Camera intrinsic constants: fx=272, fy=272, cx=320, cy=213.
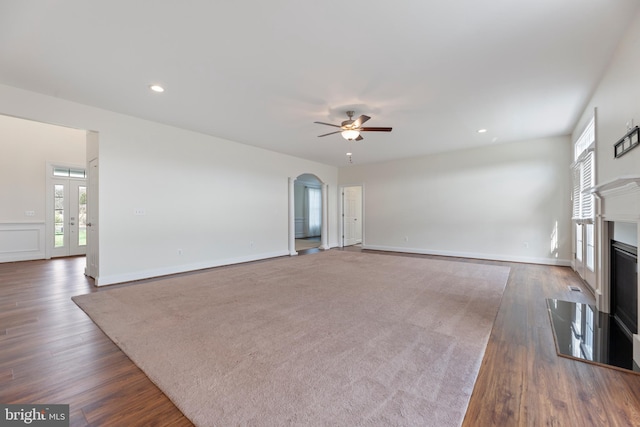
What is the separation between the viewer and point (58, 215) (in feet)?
22.3

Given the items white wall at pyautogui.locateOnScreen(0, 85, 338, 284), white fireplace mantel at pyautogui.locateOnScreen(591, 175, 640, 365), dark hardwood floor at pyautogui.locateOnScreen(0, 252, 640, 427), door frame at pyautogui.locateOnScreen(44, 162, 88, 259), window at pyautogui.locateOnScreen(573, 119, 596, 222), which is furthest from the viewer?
door frame at pyautogui.locateOnScreen(44, 162, 88, 259)

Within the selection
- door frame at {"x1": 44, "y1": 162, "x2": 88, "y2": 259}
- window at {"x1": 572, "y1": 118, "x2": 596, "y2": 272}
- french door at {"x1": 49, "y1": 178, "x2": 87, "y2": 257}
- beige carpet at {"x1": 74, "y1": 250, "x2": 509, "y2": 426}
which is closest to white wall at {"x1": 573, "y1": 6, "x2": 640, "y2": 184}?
window at {"x1": 572, "y1": 118, "x2": 596, "y2": 272}

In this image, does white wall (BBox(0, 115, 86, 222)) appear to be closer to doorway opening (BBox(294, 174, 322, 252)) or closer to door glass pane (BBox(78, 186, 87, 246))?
door glass pane (BBox(78, 186, 87, 246))

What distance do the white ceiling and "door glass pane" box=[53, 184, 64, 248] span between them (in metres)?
4.32

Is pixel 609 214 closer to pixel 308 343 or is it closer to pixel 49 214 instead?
pixel 308 343

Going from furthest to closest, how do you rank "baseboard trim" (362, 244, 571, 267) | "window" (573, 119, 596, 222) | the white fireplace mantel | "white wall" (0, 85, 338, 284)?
"baseboard trim" (362, 244, 571, 267) → "white wall" (0, 85, 338, 284) → "window" (573, 119, 596, 222) → the white fireplace mantel

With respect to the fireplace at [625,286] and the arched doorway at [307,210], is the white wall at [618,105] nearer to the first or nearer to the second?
the fireplace at [625,286]

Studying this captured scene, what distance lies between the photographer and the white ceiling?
2166mm

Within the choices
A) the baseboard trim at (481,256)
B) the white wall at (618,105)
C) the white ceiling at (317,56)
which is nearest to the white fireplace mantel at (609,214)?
the white wall at (618,105)

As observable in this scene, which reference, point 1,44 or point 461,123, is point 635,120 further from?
point 1,44

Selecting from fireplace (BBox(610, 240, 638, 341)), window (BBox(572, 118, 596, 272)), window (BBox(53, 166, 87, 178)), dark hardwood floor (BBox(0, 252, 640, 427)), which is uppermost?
window (BBox(53, 166, 87, 178))

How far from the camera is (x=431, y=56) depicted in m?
2.76

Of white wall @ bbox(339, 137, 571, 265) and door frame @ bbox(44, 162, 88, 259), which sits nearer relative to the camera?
white wall @ bbox(339, 137, 571, 265)

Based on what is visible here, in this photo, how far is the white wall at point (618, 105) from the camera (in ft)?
7.48
